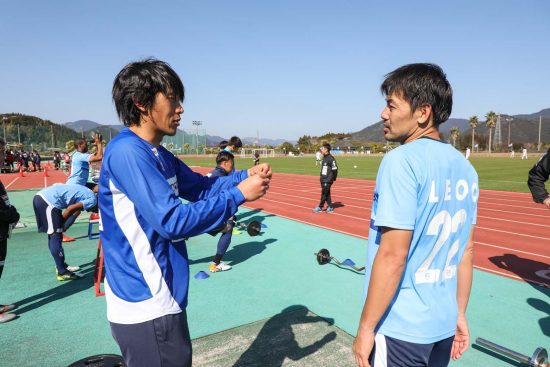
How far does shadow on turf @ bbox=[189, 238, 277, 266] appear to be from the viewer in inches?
251

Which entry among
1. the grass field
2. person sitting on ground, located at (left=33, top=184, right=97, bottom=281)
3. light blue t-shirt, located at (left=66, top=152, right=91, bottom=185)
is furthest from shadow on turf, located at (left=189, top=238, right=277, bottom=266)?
the grass field

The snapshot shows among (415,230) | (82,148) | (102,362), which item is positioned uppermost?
(82,148)

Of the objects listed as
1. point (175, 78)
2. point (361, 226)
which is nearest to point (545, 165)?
point (175, 78)

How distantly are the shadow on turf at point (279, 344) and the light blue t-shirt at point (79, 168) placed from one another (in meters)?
4.51

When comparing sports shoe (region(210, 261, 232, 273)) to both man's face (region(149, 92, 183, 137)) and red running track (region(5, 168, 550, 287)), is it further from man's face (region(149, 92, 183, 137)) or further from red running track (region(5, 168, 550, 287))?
man's face (region(149, 92, 183, 137))

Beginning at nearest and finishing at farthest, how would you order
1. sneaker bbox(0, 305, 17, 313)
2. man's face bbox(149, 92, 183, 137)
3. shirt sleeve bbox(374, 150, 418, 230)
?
shirt sleeve bbox(374, 150, 418, 230) → man's face bbox(149, 92, 183, 137) → sneaker bbox(0, 305, 17, 313)

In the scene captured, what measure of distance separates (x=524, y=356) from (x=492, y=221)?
758 cm

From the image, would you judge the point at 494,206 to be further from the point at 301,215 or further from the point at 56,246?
the point at 56,246

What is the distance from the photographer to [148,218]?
4.69 feet

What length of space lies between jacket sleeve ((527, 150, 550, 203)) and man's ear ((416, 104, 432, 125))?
3441 millimetres

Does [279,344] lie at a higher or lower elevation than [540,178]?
lower

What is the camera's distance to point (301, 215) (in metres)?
10.6

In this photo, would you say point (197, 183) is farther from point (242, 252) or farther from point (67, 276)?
point (242, 252)

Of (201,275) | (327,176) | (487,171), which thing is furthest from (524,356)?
(487,171)
